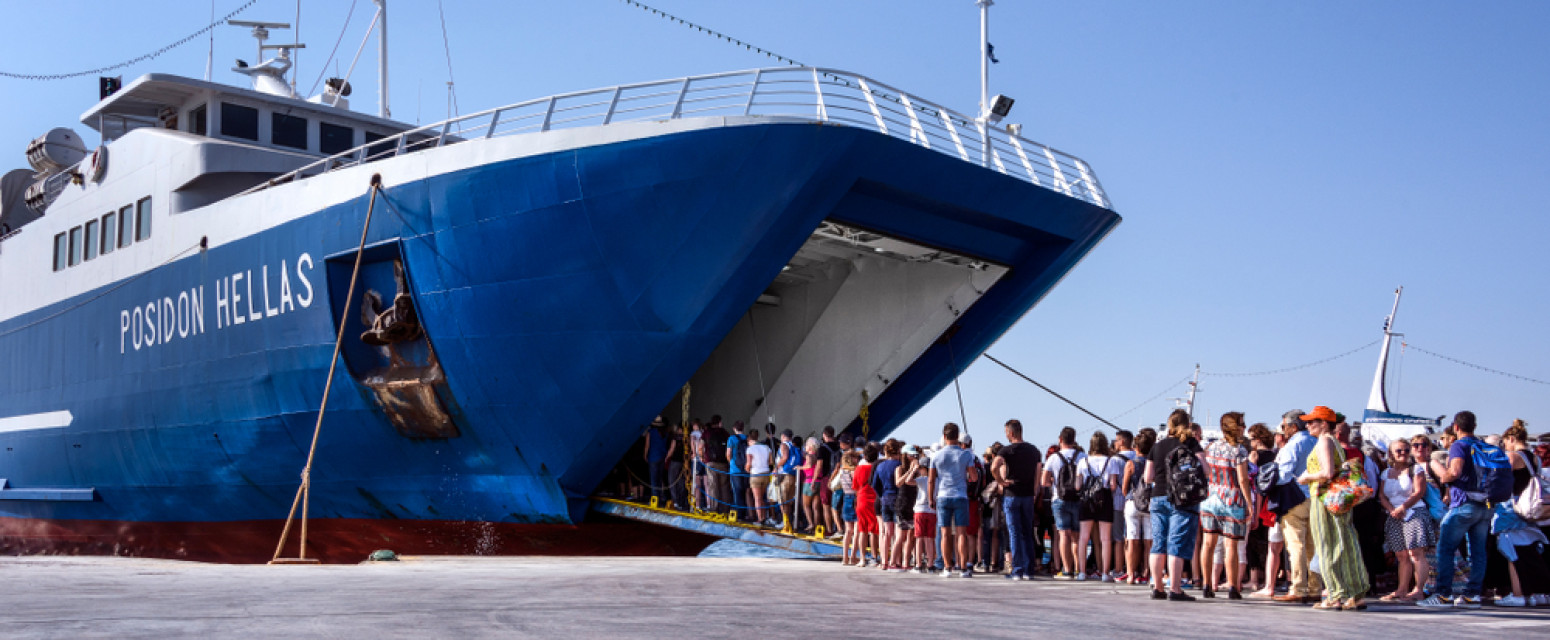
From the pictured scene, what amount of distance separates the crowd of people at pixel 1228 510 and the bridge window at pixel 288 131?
11122 mm

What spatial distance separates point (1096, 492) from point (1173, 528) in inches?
98.6

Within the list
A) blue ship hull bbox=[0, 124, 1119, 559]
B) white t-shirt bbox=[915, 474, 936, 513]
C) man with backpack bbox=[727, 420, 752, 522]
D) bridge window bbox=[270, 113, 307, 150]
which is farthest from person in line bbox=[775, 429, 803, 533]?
bridge window bbox=[270, 113, 307, 150]

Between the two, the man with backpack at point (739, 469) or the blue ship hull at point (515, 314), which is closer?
the blue ship hull at point (515, 314)

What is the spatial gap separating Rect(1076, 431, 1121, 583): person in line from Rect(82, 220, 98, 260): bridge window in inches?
700

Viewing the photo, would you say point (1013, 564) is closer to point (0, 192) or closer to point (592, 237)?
point (592, 237)

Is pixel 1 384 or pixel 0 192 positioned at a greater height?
pixel 0 192

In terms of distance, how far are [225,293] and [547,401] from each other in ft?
20.3

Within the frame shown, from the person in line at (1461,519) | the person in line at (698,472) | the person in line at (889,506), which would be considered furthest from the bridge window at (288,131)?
the person in line at (1461,519)

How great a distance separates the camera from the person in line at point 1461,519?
29.2 ft

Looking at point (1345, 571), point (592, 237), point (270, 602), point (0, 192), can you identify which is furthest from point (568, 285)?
point (0, 192)

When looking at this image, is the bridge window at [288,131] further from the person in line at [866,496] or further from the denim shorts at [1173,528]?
the denim shorts at [1173,528]

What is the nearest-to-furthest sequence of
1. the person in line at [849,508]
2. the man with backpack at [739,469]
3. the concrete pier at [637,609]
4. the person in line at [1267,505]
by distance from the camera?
the concrete pier at [637,609] < the person in line at [1267,505] < the person in line at [849,508] < the man with backpack at [739,469]

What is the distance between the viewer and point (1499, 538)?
30.2 feet

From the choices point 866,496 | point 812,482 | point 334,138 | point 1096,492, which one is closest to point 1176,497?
point 1096,492
